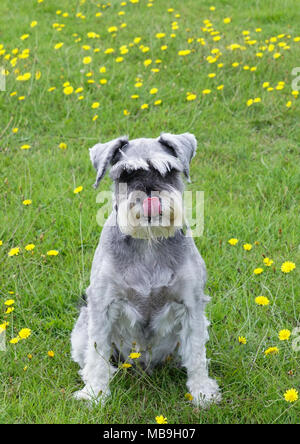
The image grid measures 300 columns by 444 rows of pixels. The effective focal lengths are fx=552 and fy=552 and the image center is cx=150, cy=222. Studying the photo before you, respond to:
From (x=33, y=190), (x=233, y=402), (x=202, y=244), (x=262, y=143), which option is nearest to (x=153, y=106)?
(x=262, y=143)

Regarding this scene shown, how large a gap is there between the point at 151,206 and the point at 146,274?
563 mm

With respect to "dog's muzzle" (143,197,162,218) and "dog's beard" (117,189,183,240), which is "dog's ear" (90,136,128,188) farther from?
"dog's muzzle" (143,197,162,218)

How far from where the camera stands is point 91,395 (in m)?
3.94

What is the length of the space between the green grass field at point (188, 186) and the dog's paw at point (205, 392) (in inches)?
2.9

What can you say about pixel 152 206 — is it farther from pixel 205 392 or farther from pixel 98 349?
pixel 205 392

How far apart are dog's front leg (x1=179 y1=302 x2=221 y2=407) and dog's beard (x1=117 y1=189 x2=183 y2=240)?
0.66m

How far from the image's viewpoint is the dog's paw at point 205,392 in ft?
13.0

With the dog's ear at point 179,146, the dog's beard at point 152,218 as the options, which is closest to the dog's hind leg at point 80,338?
the dog's beard at point 152,218

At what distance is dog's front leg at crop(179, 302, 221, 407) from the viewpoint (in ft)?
13.2

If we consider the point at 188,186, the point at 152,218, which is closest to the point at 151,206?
the point at 152,218

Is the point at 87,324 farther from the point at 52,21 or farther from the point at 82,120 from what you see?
the point at 52,21

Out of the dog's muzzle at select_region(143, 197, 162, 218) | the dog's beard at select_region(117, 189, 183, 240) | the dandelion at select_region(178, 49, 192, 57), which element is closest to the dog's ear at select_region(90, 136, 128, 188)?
the dog's beard at select_region(117, 189, 183, 240)

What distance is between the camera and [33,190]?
6.36 meters

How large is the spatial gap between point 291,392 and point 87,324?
1689 millimetres
